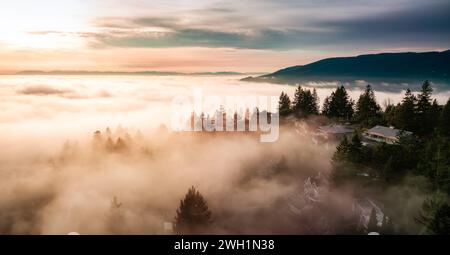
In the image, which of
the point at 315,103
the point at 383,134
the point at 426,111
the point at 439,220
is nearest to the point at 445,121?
the point at 426,111

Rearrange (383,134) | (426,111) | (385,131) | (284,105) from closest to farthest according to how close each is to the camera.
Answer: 1. (426,111)
2. (383,134)
3. (385,131)
4. (284,105)

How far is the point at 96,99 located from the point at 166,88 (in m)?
4.47

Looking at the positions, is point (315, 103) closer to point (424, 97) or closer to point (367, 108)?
point (367, 108)

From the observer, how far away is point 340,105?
3634 centimetres

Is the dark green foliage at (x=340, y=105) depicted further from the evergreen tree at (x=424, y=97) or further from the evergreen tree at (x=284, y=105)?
the evergreen tree at (x=424, y=97)

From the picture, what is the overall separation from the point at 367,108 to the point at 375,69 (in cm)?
950

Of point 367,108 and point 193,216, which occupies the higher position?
point 367,108

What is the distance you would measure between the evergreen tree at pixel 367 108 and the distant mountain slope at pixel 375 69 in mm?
6529

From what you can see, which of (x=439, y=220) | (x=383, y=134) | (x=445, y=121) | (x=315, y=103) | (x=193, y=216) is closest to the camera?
(x=439, y=220)
